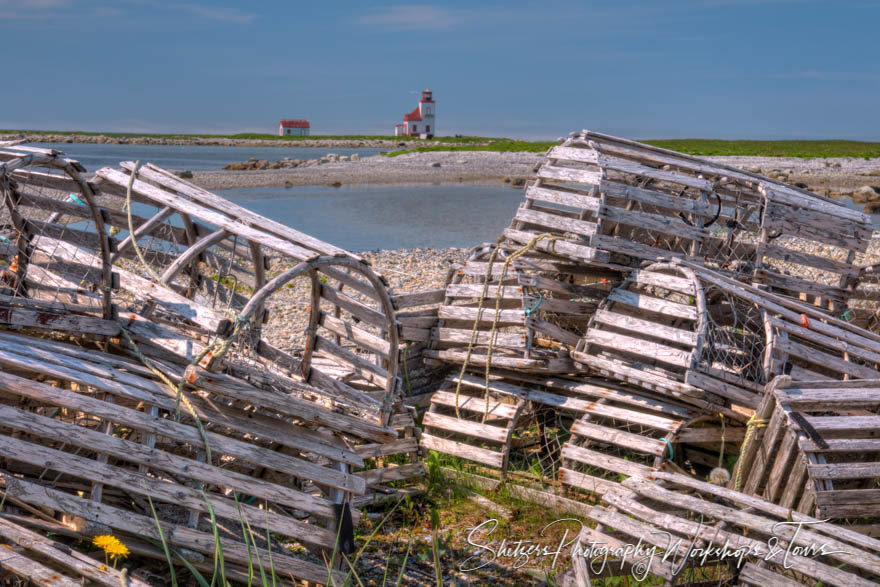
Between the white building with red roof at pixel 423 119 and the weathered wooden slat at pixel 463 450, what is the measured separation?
340ft

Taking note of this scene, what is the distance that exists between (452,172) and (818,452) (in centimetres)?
3782

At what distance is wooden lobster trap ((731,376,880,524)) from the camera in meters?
3.60

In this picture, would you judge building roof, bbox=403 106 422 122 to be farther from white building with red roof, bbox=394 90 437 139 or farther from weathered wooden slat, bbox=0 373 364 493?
weathered wooden slat, bbox=0 373 364 493

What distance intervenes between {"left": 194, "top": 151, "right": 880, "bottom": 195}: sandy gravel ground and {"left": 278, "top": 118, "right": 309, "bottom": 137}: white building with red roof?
77.1 m

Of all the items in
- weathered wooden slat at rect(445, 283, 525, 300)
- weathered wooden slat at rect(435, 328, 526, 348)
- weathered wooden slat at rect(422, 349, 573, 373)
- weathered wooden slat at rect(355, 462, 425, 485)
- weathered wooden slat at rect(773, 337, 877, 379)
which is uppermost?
weathered wooden slat at rect(445, 283, 525, 300)

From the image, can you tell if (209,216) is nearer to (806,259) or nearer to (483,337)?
(483,337)

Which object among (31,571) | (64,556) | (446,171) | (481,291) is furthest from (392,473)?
(446,171)

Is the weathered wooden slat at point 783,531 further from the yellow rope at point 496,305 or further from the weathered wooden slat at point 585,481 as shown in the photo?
the yellow rope at point 496,305

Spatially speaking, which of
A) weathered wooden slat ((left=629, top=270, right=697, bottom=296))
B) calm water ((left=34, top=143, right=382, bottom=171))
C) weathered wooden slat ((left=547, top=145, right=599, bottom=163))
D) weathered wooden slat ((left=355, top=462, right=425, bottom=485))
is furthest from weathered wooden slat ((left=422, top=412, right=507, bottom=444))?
calm water ((left=34, top=143, right=382, bottom=171))

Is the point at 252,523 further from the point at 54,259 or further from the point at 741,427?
the point at 741,427

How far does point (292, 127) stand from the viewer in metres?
122

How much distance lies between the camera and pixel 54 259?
4.17 metres

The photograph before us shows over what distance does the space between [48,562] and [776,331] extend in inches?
154

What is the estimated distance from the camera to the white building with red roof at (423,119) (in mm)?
105250
